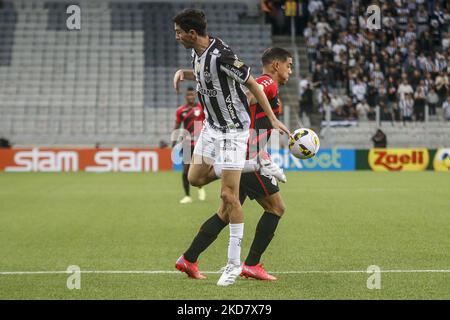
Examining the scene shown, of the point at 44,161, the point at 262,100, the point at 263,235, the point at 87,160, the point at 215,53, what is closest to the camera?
the point at 262,100

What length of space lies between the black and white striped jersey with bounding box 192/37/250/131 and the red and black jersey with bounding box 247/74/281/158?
244mm

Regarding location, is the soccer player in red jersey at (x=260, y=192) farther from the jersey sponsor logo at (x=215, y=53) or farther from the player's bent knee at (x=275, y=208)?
the jersey sponsor logo at (x=215, y=53)

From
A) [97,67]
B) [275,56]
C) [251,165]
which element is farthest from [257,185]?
[97,67]

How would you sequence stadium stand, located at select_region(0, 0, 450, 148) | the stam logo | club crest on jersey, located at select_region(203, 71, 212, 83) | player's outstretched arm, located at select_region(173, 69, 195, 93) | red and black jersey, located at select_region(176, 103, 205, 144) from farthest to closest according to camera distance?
1. stadium stand, located at select_region(0, 0, 450, 148)
2. the stam logo
3. red and black jersey, located at select_region(176, 103, 205, 144)
4. player's outstretched arm, located at select_region(173, 69, 195, 93)
5. club crest on jersey, located at select_region(203, 71, 212, 83)

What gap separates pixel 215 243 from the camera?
1022 centimetres

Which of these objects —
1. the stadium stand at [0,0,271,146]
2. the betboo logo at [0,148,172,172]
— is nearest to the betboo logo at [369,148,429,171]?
→ the betboo logo at [0,148,172,172]

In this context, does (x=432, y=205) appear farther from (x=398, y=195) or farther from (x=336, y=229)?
(x=336, y=229)

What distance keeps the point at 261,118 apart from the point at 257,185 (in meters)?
0.65

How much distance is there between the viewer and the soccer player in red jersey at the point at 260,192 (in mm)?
7633

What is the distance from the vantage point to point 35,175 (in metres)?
26.0

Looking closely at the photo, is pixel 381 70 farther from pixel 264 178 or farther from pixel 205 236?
pixel 205 236

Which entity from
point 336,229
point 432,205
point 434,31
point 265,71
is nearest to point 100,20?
point 434,31

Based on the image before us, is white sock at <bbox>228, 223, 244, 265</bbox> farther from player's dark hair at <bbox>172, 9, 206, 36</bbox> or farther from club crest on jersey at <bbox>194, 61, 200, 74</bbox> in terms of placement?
player's dark hair at <bbox>172, 9, 206, 36</bbox>

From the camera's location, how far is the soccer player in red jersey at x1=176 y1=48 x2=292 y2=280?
7.63 metres
